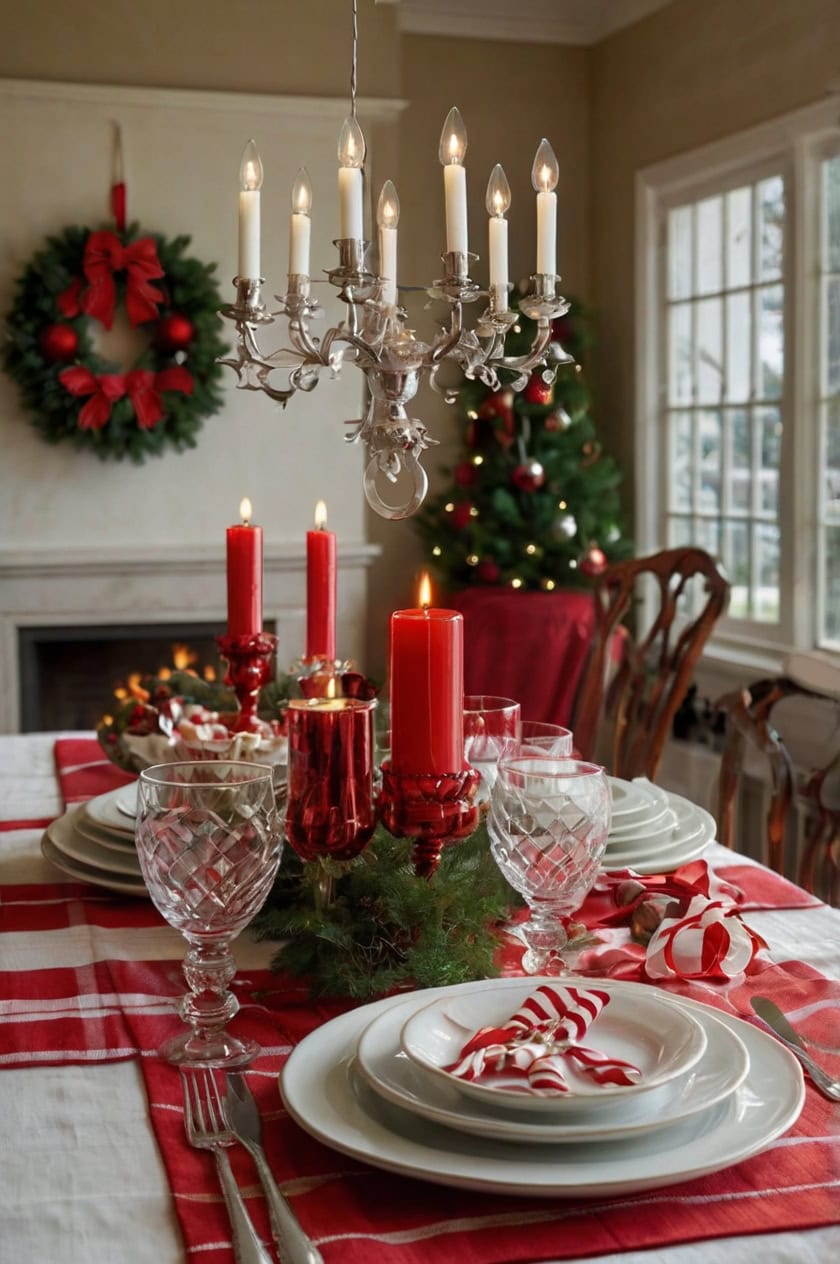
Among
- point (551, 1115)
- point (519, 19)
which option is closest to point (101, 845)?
point (551, 1115)

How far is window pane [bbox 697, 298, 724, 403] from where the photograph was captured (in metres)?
4.04

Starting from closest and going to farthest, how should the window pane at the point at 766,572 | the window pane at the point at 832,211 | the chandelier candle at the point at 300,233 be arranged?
the chandelier candle at the point at 300,233 < the window pane at the point at 832,211 < the window pane at the point at 766,572

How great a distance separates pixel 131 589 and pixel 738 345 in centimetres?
201

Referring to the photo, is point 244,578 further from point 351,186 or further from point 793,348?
point 793,348

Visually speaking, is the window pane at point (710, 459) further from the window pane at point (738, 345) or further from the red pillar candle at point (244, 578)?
the red pillar candle at point (244, 578)

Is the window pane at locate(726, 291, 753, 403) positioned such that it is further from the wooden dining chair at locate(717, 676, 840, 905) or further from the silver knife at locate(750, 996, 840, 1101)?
the silver knife at locate(750, 996, 840, 1101)

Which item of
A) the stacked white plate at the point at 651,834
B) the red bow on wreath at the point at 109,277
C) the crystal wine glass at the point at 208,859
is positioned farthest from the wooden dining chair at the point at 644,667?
the red bow on wreath at the point at 109,277

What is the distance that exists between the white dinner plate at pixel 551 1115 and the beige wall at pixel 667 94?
2.99 metres

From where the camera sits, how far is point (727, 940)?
3.66 ft

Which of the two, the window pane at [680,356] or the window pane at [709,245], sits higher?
the window pane at [709,245]

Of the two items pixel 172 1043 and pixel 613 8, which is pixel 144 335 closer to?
pixel 613 8

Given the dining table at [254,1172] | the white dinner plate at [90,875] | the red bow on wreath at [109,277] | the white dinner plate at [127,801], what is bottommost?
the dining table at [254,1172]

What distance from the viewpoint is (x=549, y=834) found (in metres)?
1.02

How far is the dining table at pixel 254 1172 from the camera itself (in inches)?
29.1
